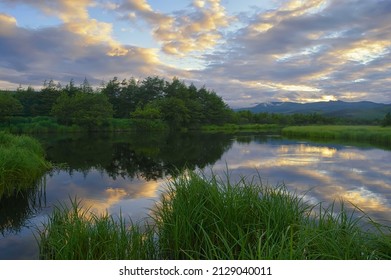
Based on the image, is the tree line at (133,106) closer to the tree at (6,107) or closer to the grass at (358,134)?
the tree at (6,107)

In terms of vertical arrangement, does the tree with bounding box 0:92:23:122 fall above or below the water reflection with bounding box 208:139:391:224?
above

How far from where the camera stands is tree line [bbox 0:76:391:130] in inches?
1886

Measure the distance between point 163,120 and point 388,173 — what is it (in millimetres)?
51211

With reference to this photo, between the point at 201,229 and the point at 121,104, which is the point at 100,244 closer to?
the point at 201,229

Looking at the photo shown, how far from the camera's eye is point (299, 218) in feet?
15.9

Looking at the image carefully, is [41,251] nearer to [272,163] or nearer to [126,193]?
[126,193]

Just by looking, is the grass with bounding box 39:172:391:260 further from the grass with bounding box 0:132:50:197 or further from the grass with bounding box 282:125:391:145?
the grass with bounding box 282:125:391:145

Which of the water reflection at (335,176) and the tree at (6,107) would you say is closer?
the water reflection at (335,176)

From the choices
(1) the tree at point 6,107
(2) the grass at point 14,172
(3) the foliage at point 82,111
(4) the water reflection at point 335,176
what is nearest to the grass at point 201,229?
(4) the water reflection at point 335,176

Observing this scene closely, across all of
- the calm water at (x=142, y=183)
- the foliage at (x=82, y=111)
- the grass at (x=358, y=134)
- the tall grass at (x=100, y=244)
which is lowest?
the calm water at (x=142, y=183)

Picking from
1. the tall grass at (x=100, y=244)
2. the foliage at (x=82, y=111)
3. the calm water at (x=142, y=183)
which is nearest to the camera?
the tall grass at (x=100, y=244)

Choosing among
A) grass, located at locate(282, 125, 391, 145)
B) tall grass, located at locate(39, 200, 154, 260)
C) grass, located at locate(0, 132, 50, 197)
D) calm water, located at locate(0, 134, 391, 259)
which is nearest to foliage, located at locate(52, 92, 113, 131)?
calm water, located at locate(0, 134, 391, 259)

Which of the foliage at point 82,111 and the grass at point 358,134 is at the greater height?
the foliage at point 82,111

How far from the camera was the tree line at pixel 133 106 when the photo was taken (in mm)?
47906
